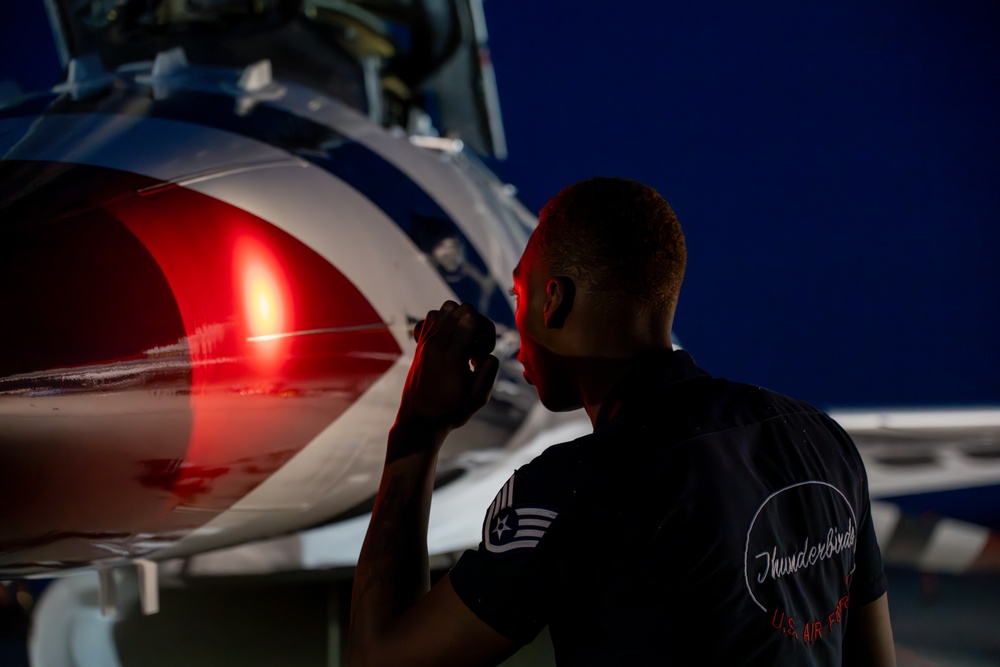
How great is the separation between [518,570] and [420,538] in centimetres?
16

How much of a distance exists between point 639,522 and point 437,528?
1.51 m

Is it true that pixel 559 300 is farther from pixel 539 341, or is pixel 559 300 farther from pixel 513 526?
pixel 513 526

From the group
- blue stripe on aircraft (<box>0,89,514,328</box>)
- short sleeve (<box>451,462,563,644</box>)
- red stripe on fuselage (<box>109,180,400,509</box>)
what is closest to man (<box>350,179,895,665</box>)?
short sleeve (<box>451,462,563,644</box>)

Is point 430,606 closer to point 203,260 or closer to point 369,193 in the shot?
point 203,260

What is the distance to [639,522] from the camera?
83 centimetres

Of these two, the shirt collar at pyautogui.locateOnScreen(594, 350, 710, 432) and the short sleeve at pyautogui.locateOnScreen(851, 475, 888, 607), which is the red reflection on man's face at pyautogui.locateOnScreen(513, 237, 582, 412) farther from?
the short sleeve at pyautogui.locateOnScreen(851, 475, 888, 607)

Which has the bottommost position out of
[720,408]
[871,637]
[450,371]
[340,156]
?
[871,637]

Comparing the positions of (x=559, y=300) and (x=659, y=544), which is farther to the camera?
(x=559, y=300)

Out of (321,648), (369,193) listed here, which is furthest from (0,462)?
(321,648)

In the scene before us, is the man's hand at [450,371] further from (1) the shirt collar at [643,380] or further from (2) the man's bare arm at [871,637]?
(2) the man's bare arm at [871,637]

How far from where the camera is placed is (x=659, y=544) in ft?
2.71

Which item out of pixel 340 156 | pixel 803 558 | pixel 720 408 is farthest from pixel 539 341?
pixel 340 156

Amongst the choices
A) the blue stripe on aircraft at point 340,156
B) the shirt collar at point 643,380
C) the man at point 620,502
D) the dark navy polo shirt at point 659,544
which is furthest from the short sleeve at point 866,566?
the blue stripe on aircraft at point 340,156

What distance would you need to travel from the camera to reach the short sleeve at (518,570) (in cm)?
82
